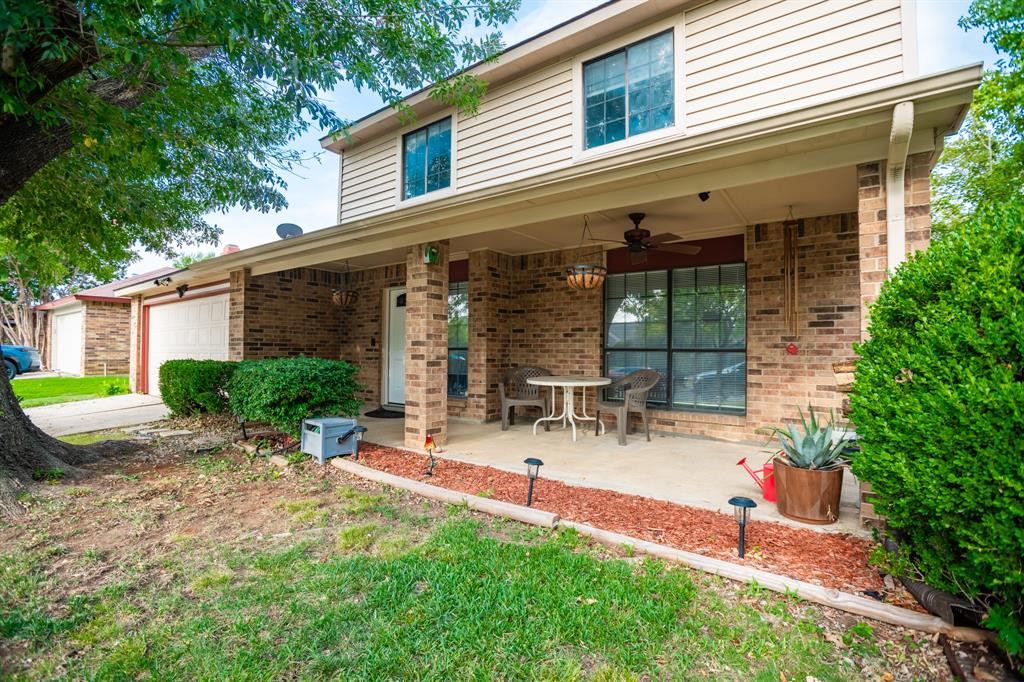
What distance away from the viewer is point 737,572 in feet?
8.24

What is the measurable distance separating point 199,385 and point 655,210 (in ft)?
21.3

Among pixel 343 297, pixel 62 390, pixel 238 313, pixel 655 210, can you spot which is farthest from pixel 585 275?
pixel 62 390

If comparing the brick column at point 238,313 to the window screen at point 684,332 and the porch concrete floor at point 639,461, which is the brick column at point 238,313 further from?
the window screen at point 684,332

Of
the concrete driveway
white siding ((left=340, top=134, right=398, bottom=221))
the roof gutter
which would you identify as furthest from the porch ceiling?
the concrete driveway

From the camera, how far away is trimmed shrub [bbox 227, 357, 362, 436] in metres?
5.07

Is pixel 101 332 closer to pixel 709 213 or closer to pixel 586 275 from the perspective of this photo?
pixel 586 275

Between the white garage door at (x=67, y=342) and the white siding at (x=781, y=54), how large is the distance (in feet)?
62.4

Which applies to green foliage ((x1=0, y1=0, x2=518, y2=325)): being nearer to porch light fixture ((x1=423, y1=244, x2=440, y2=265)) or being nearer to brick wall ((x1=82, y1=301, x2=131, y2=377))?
porch light fixture ((x1=423, y1=244, x2=440, y2=265))

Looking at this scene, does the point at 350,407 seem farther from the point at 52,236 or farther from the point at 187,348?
the point at 187,348

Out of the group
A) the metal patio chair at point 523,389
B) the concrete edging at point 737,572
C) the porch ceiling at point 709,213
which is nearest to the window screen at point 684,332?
the porch ceiling at point 709,213

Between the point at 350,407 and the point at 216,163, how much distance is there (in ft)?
12.6

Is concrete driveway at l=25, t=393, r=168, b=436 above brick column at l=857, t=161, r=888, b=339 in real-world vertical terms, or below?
below

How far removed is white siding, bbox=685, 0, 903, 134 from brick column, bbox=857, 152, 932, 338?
4.02 ft

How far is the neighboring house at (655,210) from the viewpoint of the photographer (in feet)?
10.5
